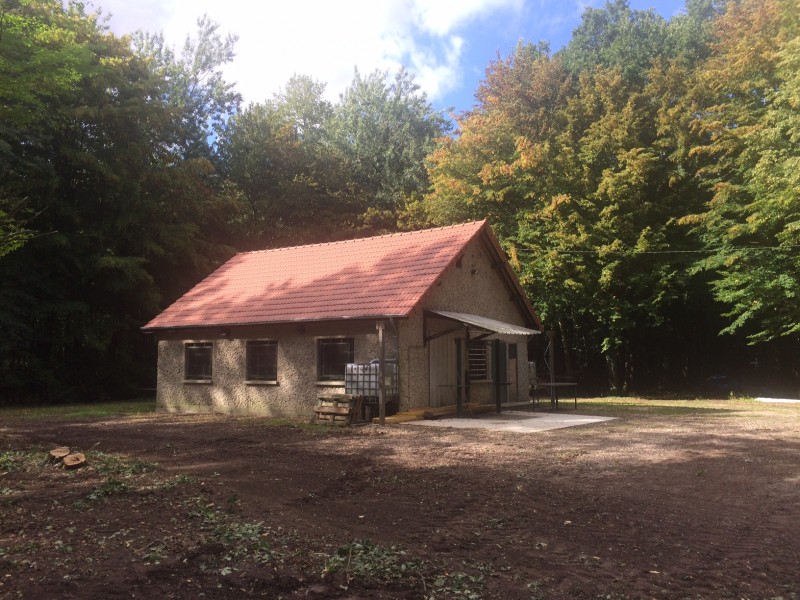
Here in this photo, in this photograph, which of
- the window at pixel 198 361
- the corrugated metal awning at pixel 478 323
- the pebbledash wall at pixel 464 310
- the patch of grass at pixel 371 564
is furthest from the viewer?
the window at pixel 198 361

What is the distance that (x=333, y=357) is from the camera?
17.4 meters

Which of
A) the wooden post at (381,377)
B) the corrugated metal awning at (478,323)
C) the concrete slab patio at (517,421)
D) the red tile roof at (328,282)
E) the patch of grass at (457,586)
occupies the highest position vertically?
the red tile roof at (328,282)

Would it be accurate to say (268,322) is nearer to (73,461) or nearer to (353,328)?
(353,328)

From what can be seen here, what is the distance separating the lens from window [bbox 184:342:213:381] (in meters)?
20.0

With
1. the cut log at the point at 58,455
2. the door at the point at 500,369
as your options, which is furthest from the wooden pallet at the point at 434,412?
the cut log at the point at 58,455

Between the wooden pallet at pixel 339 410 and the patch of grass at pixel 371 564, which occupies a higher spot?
the wooden pallet at pixel 339 410

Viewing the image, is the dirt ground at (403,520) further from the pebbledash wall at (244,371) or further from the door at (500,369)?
the door at (500,369)

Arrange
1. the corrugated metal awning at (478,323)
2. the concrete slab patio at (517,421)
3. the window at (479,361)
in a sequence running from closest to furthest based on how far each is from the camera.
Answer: the concrete slab patio at (517,421) < the corrugated metal awning at (478,323) < the window at (479,361)

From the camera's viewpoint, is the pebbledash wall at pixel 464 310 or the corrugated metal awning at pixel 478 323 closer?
the corrugated metal awning at pixel 478 323

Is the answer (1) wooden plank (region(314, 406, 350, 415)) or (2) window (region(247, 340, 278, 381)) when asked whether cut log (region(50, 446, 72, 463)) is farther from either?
(2) window (region(247, 340, 278, 381))

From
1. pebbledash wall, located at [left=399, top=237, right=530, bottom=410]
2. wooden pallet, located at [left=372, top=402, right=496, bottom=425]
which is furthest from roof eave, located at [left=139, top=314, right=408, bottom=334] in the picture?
wooden pallet, located at [left=372, top=402, right=496, bottom=425]

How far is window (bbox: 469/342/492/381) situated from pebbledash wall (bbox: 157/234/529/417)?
15.0 inches

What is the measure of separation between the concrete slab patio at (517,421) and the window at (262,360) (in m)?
4.63

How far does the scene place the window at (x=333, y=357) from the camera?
17125 millimetres
